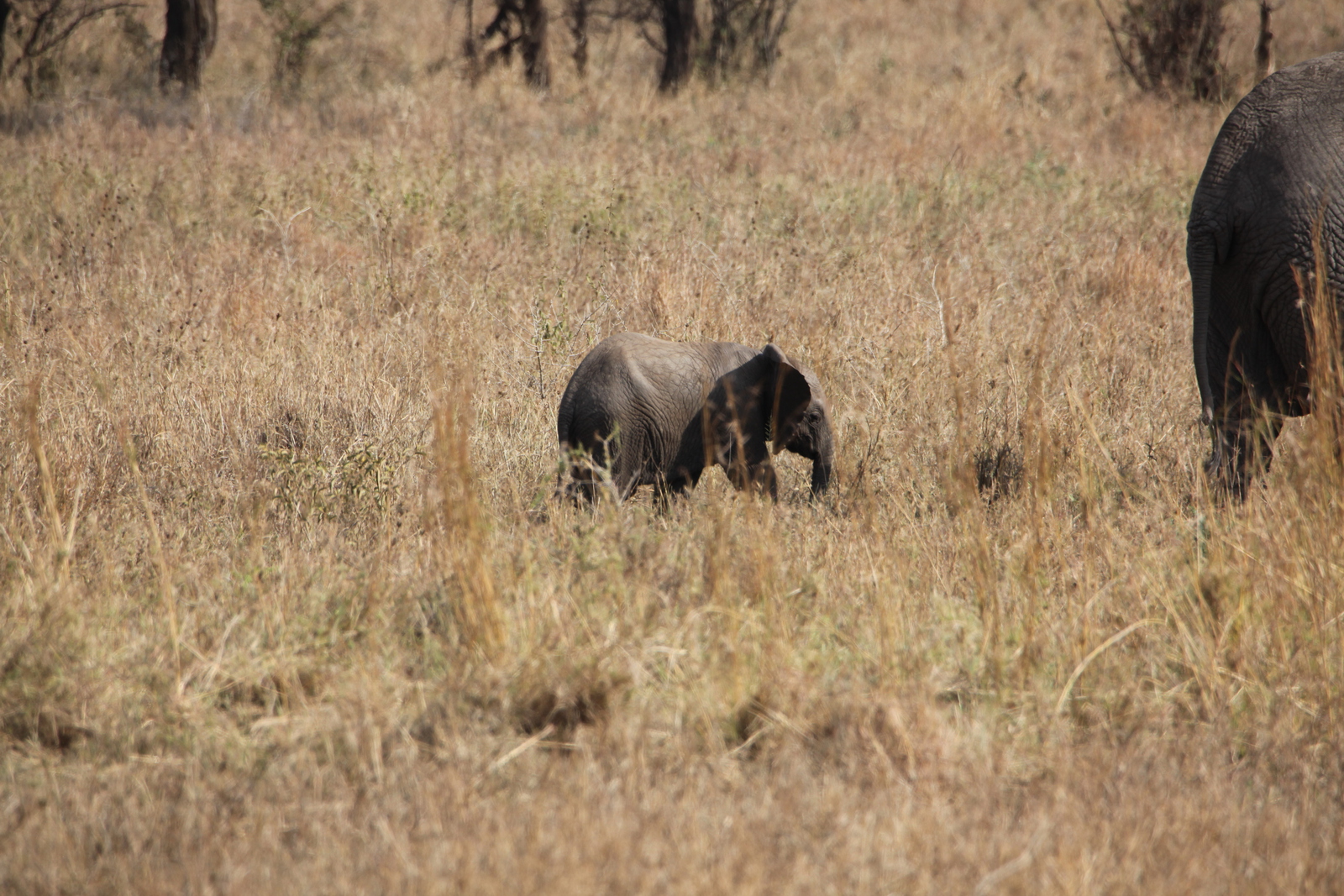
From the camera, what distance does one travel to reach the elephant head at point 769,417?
4.85 metres

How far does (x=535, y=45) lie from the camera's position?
46.8ft

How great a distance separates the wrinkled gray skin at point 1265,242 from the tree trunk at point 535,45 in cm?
1085

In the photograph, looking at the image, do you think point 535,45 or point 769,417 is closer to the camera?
point 769,417

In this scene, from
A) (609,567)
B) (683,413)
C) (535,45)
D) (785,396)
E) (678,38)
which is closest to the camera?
(609,567)

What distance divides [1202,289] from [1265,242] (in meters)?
0.31

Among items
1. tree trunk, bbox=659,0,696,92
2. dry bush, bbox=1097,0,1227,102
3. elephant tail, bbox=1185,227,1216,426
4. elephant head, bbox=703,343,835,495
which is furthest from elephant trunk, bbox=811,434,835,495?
dry bush, bbox=1097,0,1227,102

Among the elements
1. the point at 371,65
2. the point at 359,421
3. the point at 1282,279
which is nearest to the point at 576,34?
the point at 371,65

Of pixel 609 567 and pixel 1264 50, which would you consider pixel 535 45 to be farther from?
pixel 609 567

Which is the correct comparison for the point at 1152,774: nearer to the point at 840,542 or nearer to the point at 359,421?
the point at 840,542

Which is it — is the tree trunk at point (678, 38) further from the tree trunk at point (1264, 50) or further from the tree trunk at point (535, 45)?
the tree trunk at point (1264, 50)

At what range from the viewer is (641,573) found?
3.54 metres

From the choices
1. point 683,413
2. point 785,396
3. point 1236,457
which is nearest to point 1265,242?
point 1236,457

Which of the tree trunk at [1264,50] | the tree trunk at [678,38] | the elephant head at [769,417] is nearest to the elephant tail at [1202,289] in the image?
the elephant head at [769,417]

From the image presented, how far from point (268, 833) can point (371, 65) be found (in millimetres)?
15153
